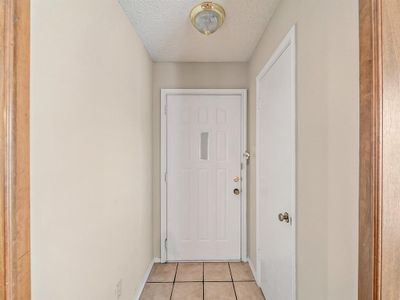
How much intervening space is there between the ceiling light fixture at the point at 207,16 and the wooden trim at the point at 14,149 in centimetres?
121

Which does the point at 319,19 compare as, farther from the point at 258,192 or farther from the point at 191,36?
the point at 258,192

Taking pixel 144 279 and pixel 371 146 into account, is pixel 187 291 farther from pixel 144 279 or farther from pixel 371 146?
pixel 371 146

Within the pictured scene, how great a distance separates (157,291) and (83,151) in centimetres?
166

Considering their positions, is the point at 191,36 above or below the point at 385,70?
above

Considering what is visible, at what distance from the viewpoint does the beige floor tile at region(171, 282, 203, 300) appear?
2.03m

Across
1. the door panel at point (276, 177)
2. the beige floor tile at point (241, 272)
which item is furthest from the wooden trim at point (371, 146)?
the beige floor tile at point (241, 272)

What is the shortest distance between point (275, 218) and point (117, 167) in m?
1.21

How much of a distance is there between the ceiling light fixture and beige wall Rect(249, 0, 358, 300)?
1.67 ft

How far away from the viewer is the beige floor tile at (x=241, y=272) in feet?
7.54

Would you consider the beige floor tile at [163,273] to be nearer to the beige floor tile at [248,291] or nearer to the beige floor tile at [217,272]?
the beige floor tile at [217,272]

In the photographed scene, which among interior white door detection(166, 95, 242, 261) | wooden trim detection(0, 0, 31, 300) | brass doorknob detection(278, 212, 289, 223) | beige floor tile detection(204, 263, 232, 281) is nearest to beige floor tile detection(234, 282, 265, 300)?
beige floor tile detection(204, 263, 232, 281)

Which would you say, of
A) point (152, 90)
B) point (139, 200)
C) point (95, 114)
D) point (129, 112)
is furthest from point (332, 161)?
point (152, 90)

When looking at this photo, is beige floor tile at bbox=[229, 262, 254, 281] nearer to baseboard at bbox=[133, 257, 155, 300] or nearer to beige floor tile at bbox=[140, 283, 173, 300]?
beige floor tile at bbox=[140, 283, 173, 300]

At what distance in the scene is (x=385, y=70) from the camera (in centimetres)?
68
